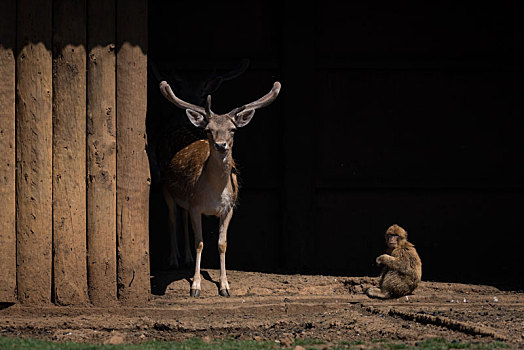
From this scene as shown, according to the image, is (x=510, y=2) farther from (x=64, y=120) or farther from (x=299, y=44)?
(x=64, y=120)

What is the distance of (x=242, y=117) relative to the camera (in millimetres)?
9500

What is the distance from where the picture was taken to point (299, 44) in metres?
11.2

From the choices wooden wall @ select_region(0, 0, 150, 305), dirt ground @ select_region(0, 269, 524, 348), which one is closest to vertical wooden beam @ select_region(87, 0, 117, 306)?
wooden wall @ select_region(0, 0, 150, 305)

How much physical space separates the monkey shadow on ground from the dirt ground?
0.04ft

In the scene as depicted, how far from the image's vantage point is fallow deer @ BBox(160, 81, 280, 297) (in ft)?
30.6

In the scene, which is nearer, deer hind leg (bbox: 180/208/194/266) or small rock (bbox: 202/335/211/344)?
small rock (bbox: 202/335/211/344)

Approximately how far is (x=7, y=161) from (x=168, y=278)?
2.39 metres

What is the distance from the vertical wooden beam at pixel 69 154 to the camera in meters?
8.63

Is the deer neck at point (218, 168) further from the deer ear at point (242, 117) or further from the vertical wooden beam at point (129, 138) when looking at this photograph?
the vertical wooden beam at point (129, 138)

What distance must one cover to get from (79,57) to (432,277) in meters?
5.11

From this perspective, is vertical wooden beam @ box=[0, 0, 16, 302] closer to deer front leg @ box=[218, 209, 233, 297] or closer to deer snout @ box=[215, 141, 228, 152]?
deer snout @ box=[215, 141, 228, 152]

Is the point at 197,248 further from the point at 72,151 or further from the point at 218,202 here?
the point at 72,151

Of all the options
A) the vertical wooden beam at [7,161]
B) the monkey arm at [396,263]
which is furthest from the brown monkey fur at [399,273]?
the vertical wooden beam at [7,161]

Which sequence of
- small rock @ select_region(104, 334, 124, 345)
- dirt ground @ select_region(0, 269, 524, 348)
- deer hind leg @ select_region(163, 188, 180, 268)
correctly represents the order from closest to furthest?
small rock @ select_region(104, 334, 124, 345) → dirt ground @ select_region(0, 269, 524, 348) → deer hind leg @ select_region(163, 188, 180, 268)
